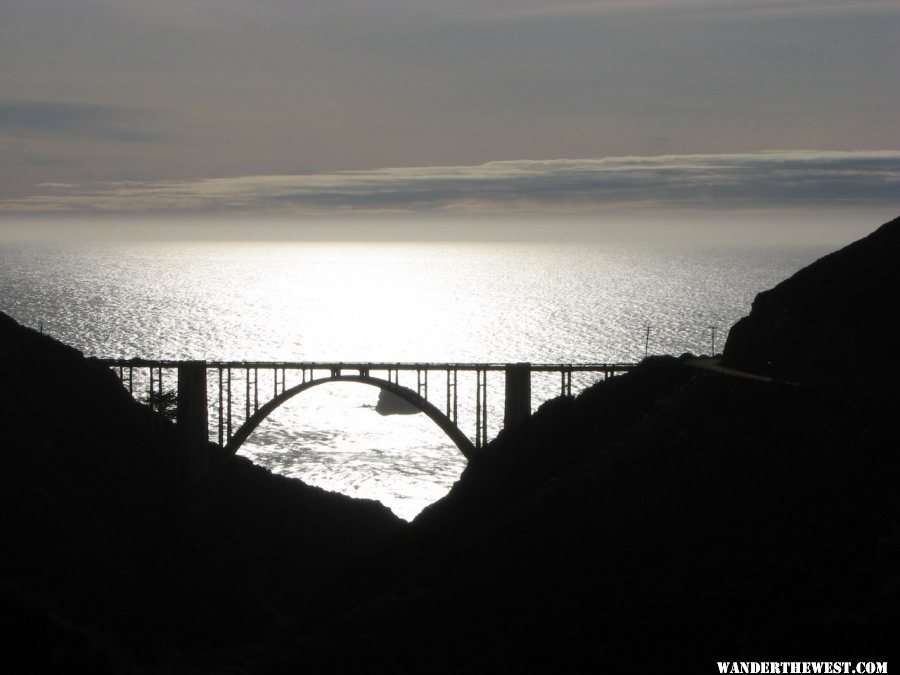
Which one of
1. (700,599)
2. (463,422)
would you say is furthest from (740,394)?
(463,422)

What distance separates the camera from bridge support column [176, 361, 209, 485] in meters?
77.8

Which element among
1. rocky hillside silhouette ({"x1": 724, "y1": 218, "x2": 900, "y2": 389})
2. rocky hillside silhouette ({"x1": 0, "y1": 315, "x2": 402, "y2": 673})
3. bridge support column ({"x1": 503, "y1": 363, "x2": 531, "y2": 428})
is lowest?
rocky hillside silhouette ({"x1": 0, "y1": 315, "x2": 402, "y2": 673})

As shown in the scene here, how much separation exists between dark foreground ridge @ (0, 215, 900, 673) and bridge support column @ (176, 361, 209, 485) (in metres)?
2.00

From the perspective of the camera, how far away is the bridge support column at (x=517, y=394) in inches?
3009

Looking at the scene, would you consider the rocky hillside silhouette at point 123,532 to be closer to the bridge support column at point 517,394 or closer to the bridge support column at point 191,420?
the bridge support column at point 191,420

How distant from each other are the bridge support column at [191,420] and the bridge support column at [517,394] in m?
21.6

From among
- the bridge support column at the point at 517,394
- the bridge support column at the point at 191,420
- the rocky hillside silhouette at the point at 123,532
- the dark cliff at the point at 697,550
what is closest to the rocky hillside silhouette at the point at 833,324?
the dark cliff at the point at 697,550

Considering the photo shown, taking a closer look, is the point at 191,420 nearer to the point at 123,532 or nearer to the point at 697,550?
the point at 123,532

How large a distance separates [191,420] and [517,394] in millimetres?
23337

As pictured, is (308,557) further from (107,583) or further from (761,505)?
(761,505)

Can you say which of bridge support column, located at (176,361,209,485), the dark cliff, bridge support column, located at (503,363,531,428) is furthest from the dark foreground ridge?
bridge support column, located at (503,363,531,428)

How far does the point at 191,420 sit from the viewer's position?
7812 centimetres

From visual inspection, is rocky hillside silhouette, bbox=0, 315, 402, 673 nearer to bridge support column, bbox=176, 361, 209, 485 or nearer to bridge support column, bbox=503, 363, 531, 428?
bridge support column, bbox=176, 361, 209, 485

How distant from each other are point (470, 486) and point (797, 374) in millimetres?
20298
